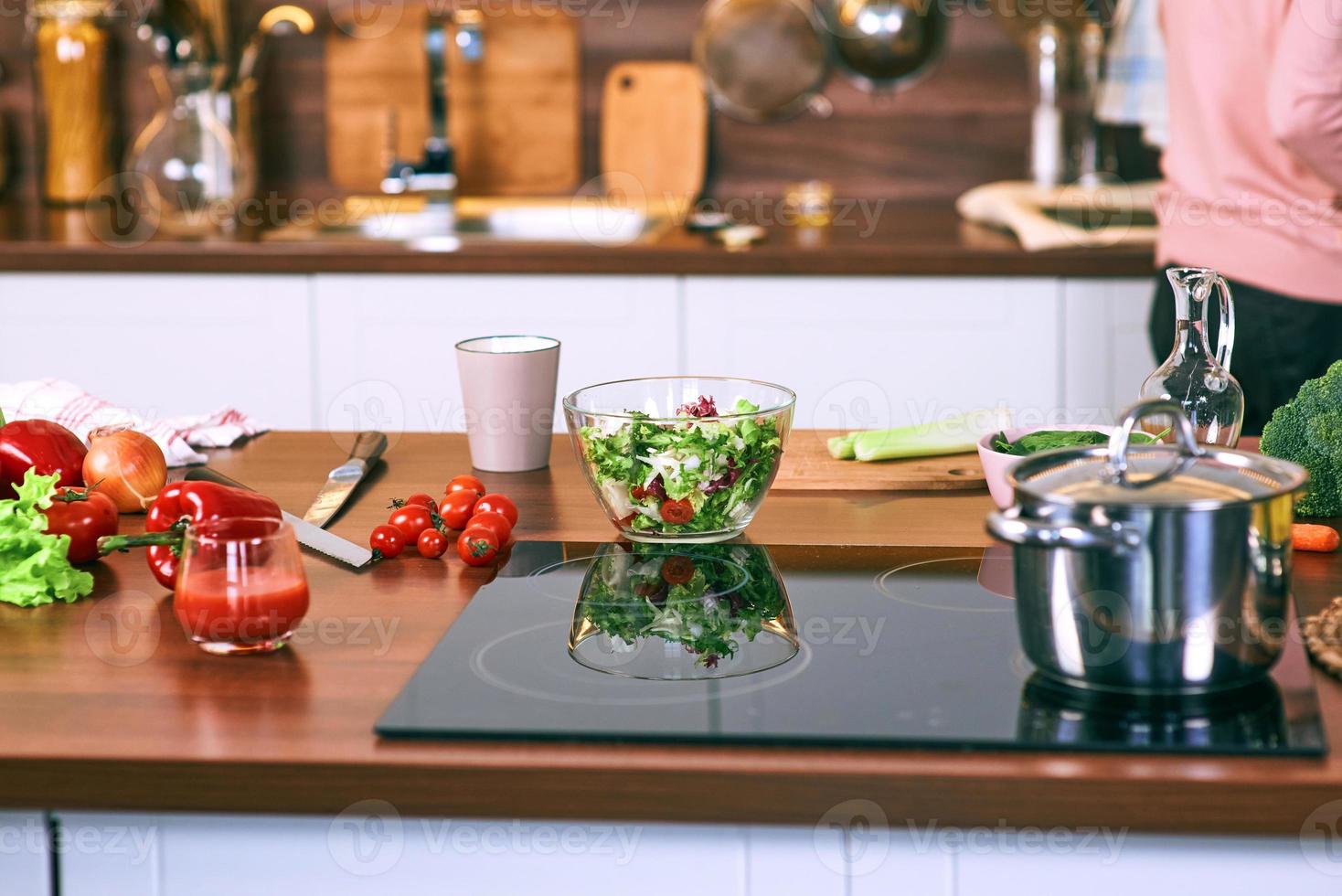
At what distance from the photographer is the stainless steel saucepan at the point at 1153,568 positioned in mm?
727

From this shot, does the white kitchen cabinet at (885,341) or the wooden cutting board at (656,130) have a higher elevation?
the wooden cutting board at (656,130)

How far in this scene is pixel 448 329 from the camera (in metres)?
2.48

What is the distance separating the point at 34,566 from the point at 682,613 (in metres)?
0.42

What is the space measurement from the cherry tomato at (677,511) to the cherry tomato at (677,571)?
41 millimetres

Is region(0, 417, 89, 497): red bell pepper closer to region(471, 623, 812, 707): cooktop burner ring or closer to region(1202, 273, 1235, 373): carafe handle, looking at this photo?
region(471, 623, 812, 707): cooktop burner ring

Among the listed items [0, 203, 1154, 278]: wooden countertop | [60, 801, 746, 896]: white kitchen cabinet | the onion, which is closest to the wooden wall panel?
[0, 203, 1154, 278]: wooden countertop

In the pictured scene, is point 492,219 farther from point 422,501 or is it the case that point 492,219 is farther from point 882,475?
point 422,501

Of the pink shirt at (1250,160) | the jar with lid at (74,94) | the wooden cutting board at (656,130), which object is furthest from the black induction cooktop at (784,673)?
the jar with lid at (74,94)

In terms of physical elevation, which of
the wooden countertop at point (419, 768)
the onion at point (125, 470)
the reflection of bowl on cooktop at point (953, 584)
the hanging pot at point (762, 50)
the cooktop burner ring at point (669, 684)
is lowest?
the wooden countertop at point (419, 768)

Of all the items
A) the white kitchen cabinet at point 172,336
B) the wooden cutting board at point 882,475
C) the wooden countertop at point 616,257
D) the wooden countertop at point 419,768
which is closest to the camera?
the wooden countertop at point 419,768

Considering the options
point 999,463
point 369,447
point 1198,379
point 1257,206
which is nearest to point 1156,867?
Result: point 999,463

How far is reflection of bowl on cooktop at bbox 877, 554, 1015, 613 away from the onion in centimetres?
58

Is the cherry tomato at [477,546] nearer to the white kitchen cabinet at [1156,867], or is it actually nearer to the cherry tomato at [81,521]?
the cherry tomato at [81,521]

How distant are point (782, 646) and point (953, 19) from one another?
228 centimetres
